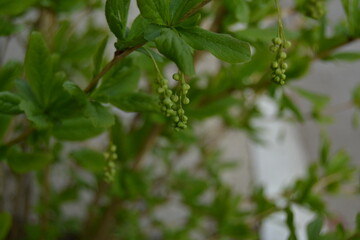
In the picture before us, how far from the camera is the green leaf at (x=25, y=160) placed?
0.46m

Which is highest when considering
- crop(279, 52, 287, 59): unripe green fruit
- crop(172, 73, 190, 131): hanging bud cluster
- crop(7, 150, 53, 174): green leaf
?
crop(279, 52, 287, 59): unripe green fruit

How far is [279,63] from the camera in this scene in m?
0.32

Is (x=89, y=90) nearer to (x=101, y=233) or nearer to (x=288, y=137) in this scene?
(x=101, y=233)

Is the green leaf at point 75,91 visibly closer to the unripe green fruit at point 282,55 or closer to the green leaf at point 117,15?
the green leaf at point 117,15

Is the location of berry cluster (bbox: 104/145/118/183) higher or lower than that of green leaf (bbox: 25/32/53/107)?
lower

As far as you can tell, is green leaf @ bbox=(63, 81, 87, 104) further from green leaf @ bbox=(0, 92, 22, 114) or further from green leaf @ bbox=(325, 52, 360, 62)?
green leaf @ bbox=(325, 52, 360, 62)

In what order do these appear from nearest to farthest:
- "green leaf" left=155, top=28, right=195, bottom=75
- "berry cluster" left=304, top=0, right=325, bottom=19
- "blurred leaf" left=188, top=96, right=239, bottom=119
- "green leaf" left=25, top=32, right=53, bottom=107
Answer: "green leaf" left=155, top=28, right=195, bottom=75
"green leaf" left=25, top=32, right=53, bottom=107
"berry cluster" left=304, top=0, right=325, bottom=19
"blurred leaf" left=188, top=96, right=239, bottom=119

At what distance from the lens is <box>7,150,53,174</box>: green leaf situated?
0.46 metres

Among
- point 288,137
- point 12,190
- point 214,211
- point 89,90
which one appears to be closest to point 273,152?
point 288,137

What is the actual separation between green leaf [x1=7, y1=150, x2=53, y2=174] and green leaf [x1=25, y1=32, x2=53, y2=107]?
7cm

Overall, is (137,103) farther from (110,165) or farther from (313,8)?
(313,8)

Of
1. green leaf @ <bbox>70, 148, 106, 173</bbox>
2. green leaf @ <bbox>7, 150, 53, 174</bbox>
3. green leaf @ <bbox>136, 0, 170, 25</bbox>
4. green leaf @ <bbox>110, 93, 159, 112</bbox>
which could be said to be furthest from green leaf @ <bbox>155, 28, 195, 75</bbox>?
green leaf @ <bbox>70, 148, 106, 173</bbox>

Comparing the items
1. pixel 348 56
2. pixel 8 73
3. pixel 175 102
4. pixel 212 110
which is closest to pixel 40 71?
pixel 8 73

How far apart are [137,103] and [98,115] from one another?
0.05 meters
